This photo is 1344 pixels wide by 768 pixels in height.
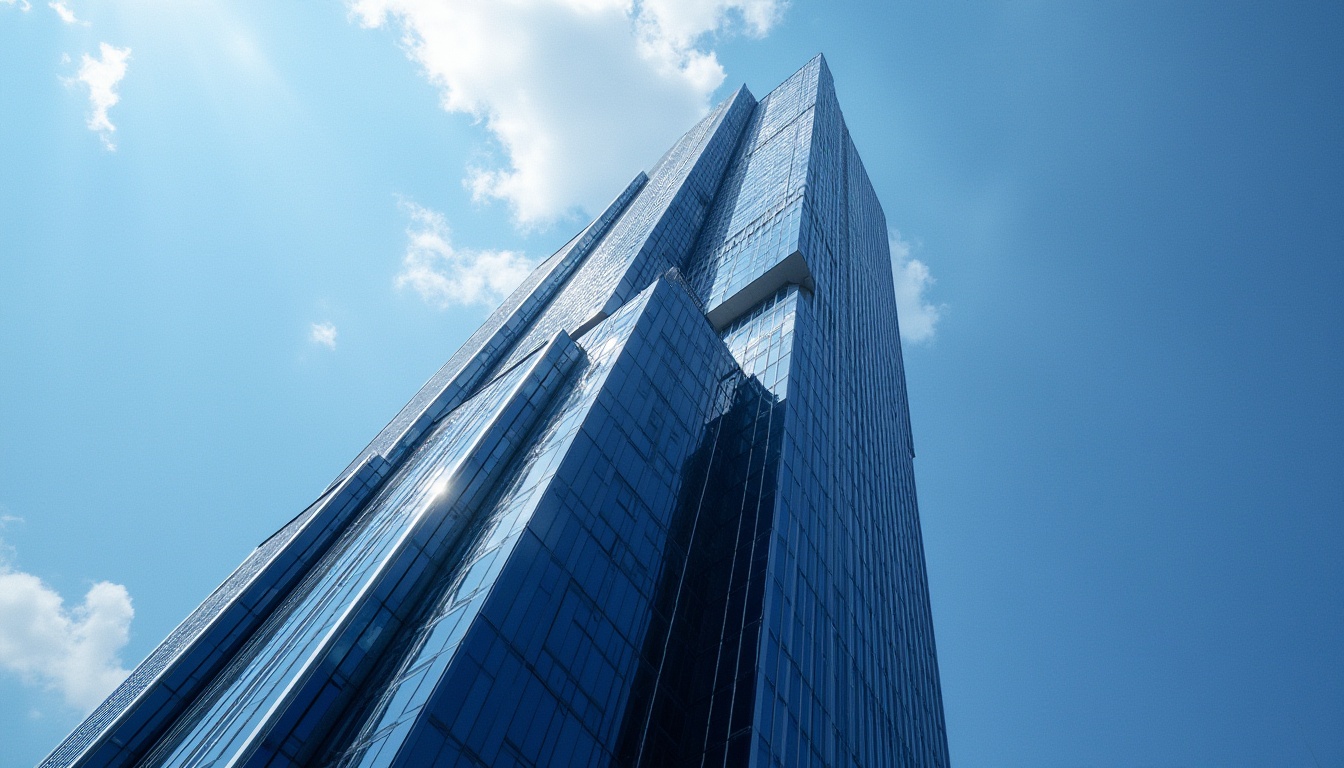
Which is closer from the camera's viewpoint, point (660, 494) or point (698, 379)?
point (660, 494)

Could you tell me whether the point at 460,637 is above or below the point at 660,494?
below

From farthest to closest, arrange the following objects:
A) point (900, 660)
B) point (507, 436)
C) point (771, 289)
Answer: point (771, 289) → point (900, 660) → point (507, 436)

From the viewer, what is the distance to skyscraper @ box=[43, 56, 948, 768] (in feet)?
84.3

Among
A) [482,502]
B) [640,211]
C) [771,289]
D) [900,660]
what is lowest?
[482,502]

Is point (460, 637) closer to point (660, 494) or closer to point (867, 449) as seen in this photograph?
point (660, 494)

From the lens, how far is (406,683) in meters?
24.7

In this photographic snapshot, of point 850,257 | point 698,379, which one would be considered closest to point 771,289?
point 698,379

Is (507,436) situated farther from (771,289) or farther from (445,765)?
(771,289)

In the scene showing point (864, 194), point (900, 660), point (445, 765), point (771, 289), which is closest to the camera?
point (445, 765)

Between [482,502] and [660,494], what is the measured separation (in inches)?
337

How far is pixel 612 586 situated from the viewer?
3216cm

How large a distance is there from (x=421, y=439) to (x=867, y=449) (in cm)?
3840

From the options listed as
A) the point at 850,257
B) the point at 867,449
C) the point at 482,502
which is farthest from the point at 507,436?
the point at 850,257

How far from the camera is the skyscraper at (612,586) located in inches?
1011
